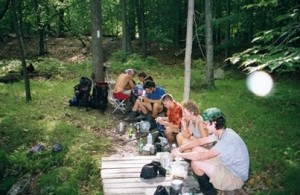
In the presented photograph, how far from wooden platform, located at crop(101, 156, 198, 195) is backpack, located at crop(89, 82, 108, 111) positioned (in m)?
4.78

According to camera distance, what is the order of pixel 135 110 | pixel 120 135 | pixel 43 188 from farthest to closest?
pixel 135 110, pixel 120 135, pixel 43 188

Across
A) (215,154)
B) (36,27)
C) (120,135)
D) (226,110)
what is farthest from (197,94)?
(36,27)

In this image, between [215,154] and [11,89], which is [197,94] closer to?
[11,89]

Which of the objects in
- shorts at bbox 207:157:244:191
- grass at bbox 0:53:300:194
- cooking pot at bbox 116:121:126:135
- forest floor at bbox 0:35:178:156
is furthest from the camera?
forest floor at bbox 0:35:178:156

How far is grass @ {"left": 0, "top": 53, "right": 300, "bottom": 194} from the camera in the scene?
326 inches

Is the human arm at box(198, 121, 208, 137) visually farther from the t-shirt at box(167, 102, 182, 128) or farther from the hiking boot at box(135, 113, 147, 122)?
the hiking boot at box(135, 113, 147, 122)

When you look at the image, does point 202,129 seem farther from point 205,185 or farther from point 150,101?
point 150,101

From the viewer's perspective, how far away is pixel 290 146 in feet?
31.5

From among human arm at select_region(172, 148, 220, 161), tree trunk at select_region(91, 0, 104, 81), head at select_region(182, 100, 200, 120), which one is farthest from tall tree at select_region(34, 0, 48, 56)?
human arm at select_region(172, 148, 220, 161)

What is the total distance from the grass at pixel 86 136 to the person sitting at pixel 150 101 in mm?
1181

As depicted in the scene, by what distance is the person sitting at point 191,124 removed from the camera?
758 cm

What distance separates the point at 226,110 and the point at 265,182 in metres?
4.78

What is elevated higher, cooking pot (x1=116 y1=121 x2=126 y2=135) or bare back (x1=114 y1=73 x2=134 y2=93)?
bare back (x1=114 y1=73 x2=134 y2=93)

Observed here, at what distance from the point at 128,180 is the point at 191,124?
1.97m
